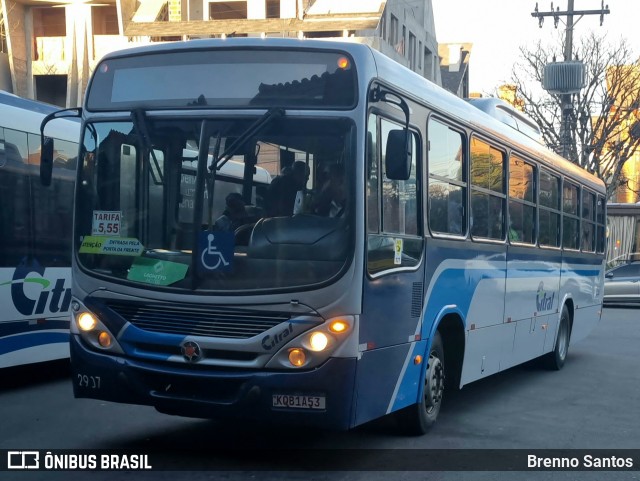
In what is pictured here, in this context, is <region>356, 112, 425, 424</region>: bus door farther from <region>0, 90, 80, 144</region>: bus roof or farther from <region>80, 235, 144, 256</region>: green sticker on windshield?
<region>0, 90, 80, 144</region>: bus roof

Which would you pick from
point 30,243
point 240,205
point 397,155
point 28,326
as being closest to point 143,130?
point 240,205

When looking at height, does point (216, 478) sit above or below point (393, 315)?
below

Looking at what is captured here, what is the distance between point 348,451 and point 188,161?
2.64 m

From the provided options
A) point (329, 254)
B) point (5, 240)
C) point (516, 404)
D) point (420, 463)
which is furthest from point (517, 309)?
point (5, 240)

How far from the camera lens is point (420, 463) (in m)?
7.39

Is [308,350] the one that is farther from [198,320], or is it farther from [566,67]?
[566,67]

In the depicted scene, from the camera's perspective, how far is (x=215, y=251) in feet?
22.4

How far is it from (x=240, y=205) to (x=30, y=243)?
4723 millimetres

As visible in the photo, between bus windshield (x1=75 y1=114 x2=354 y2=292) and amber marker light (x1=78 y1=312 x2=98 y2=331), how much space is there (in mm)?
345

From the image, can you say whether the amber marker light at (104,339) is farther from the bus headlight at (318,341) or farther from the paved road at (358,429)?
the bus headlight at (318,341)

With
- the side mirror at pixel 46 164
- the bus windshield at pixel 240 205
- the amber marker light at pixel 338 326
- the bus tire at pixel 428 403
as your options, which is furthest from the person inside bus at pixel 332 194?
the side mirror at pixel 46 164

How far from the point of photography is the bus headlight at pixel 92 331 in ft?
23.4

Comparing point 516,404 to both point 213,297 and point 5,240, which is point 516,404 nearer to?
Answer: point 213,297

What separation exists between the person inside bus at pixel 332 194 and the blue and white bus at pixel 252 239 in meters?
0.02
